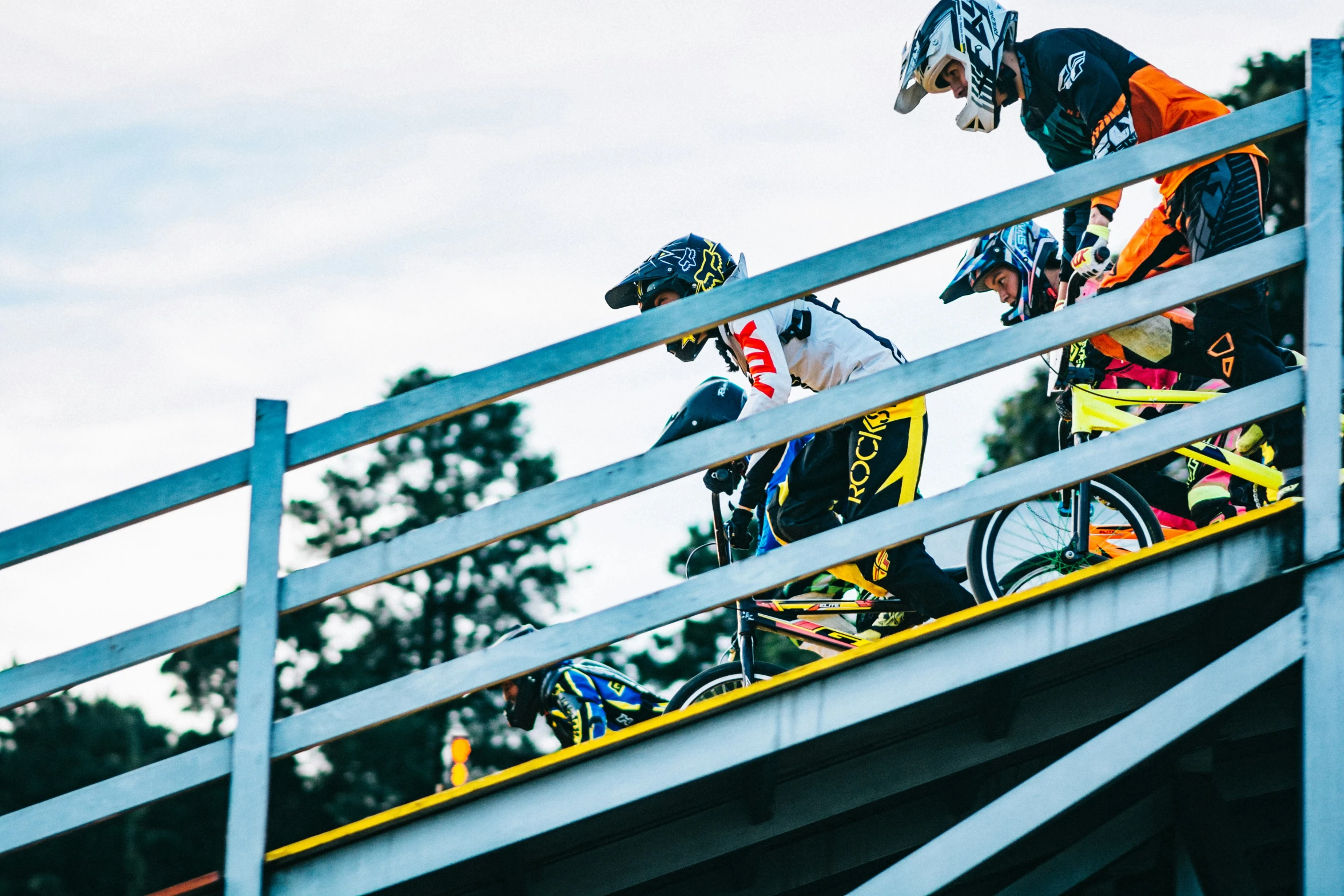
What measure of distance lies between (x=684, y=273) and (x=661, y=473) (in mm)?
2453

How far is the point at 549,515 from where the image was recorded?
314cm

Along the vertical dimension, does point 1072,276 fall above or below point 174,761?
above

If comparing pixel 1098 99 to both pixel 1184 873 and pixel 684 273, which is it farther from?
pixel 1184 873

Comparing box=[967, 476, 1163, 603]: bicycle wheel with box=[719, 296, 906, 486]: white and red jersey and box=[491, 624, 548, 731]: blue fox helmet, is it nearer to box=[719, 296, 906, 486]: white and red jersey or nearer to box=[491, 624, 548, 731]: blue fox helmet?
box=[719, 296, 906, 486]: white and red jersey

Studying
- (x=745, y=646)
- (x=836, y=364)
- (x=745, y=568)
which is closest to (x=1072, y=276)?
(x=836, y=364)

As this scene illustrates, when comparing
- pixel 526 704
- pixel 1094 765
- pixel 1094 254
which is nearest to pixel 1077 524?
pixel 1094 254

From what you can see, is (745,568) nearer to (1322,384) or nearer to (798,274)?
(798,274)

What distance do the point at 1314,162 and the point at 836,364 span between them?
8.06ft

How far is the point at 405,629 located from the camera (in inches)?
1407

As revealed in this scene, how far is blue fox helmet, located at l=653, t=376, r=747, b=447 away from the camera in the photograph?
5383 mm

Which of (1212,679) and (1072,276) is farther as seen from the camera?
(1072,276)

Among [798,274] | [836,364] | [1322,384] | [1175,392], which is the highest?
[836,364]

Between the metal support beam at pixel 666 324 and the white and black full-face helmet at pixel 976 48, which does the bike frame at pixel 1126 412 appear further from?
the metal support beam at pixel 666 324

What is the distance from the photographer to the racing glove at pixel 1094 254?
16.8ft
